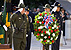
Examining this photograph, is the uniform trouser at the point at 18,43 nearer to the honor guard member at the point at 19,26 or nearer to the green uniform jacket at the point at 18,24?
the honor guard member at the point at 19,26

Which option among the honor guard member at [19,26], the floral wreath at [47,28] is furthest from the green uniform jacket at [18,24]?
the floral wreath at [47,28]

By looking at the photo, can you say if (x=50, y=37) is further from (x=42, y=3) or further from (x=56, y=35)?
(x=42, y=3)

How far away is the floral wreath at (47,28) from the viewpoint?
385 inches

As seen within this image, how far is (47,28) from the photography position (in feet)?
32.0

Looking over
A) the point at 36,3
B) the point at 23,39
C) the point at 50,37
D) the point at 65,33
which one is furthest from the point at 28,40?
the point at 36,3

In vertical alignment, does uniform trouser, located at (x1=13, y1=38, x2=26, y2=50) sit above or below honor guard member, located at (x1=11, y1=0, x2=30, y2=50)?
below

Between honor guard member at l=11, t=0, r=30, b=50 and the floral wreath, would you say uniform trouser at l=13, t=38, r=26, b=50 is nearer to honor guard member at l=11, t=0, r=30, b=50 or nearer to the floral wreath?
honor guard member at l=11, t=0, r=30, b=50

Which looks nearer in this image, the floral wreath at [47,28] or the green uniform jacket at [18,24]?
the green uniform jacket at [18,24]

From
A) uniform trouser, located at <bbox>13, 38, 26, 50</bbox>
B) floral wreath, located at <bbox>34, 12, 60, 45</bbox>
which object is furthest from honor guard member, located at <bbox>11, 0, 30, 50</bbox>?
floral wreath, located at <bbox>34, 12, 60, 45</bbox>

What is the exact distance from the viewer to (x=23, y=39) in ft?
28.6

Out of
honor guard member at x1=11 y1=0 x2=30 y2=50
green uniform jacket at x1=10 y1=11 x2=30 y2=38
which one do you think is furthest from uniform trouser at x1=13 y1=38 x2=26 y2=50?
green uniform jacket at x1=10 y1=11 x2=30 y2=38

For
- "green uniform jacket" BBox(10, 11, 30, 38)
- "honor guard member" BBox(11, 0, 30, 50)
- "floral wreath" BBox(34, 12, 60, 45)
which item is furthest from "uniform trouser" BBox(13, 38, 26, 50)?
"floral wreath" BBox(34, 12, 60, 45)

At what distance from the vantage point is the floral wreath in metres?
9.78

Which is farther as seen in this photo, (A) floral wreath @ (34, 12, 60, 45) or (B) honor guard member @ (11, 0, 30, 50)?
(A) floral wreath @ (34, 12, 60, 45)
